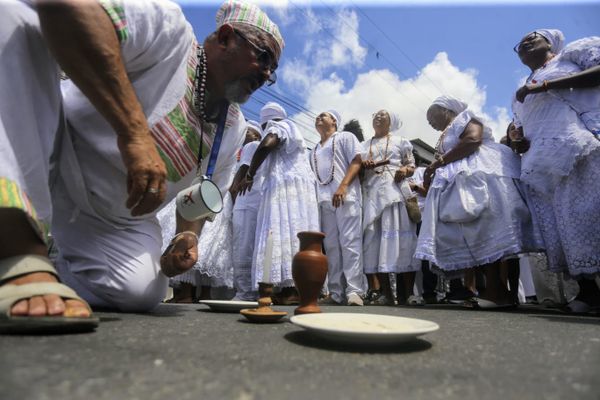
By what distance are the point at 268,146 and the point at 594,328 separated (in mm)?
2365

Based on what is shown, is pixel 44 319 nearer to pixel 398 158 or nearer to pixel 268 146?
pixel 268 146

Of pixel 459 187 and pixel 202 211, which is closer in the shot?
pixel 202 211

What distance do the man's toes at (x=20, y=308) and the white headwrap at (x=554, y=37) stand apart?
9.80ft

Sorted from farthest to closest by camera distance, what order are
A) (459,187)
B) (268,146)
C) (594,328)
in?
(268,146) → (459,187) → (594,328)

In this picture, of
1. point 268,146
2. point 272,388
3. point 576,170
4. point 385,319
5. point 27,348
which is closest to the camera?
point 272,388

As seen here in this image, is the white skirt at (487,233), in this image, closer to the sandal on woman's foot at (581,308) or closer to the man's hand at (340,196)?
the sandal on woman's foot at (581,308)

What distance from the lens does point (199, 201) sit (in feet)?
4.36

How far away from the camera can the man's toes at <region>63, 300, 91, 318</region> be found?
0.80 meters

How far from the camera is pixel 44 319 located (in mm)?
745

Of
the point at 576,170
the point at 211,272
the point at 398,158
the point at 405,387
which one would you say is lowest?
the point at 405,387

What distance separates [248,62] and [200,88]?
22 centimetres

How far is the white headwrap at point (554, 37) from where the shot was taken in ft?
8.21

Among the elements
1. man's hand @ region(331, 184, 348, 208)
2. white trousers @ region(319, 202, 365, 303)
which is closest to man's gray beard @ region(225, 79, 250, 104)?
man's hand @ region(331, 184, 348, 208)

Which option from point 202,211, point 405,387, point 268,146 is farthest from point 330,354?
point 268,146
